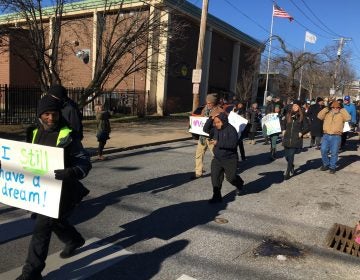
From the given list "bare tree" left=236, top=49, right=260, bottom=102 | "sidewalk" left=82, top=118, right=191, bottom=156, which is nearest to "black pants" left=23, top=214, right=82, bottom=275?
"sidewalk" left=82, top=118, right=191, bottom=156

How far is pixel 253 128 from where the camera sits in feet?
51.3

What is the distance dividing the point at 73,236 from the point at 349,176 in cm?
768

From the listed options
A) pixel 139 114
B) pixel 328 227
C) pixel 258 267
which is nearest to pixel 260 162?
pixel 328 227

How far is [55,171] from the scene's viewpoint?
3695 mm

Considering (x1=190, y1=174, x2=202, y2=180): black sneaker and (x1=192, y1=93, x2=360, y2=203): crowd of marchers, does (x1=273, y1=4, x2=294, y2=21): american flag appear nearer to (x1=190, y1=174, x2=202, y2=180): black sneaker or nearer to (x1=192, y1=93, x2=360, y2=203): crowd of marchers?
(x1=192, y1=93, x2=360, y2=203): crowd of marchers

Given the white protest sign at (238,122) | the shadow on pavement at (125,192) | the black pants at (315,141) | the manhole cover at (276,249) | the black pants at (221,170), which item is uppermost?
the white protest sign at (238,122)

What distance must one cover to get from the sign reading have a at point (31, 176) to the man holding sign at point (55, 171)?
81 mm

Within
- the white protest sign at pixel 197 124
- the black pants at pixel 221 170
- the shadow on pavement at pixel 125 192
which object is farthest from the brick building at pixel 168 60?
the black pants at pixel 221 170

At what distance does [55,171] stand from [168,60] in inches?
970

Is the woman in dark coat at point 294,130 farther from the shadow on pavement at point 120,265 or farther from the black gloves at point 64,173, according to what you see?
the black gloves at point 64,173

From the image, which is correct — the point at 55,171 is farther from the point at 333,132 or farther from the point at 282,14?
the point at 282,14

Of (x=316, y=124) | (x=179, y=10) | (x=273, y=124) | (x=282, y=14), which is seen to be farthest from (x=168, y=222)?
(x=282, y=14)

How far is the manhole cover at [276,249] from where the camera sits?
4.92 metres

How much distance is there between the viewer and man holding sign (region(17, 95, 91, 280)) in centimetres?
372
